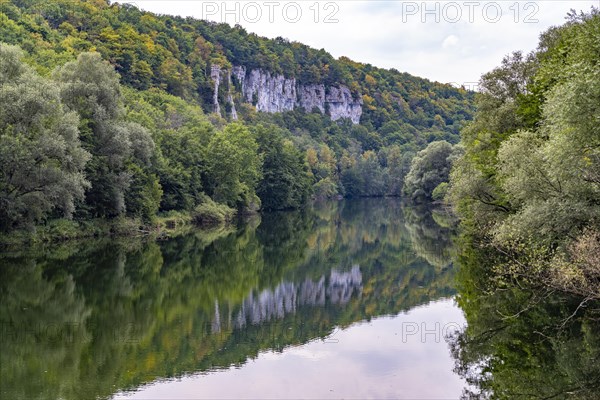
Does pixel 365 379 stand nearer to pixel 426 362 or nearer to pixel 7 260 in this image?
pixel 426 362

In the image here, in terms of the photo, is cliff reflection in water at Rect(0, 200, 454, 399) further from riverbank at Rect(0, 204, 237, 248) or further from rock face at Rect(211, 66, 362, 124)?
rock face at Rect(211, 66, 362, 124)

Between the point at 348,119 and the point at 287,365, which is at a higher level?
the point at 348,119

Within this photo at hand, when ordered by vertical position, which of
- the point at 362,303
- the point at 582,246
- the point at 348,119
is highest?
the point at 348,119

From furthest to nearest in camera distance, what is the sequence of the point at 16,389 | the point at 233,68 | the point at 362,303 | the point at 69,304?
the point at 233,68
the point at 362,303
the point at 69,304
the point at 16,389

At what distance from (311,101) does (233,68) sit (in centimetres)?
3822

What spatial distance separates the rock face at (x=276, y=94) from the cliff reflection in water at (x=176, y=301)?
107 metres

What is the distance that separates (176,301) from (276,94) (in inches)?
6422

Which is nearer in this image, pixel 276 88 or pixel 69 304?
pixel 69 304

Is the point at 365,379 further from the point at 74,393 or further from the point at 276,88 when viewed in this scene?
the point at 276,88

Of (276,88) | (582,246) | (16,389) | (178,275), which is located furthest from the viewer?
(276,88)

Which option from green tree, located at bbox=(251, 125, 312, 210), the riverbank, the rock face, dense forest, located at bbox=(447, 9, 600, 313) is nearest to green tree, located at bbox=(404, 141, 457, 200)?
green tree, located at bbox=(251, 125, 312, 210)

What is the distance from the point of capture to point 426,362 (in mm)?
17391

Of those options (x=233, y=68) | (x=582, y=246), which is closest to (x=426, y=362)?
(x=582, y=246)

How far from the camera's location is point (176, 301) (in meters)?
24.8
